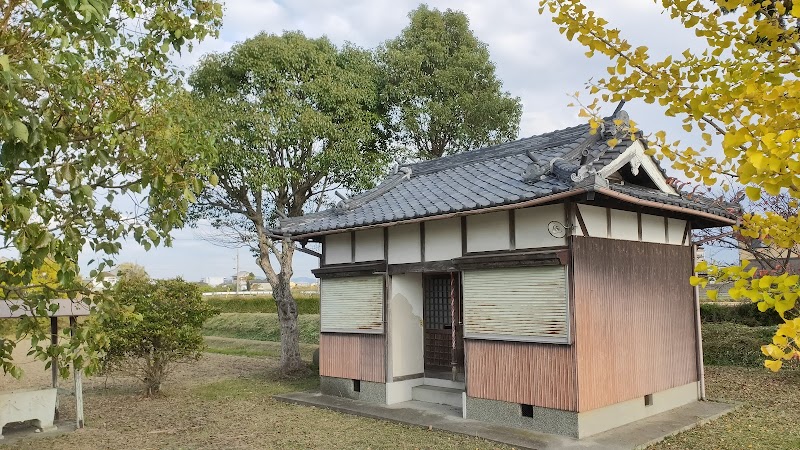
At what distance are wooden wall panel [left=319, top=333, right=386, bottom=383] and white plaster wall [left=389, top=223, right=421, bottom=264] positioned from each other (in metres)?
1.53

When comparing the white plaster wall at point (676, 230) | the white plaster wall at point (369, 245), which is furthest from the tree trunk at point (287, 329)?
the white plaster wall at point (676, 230)

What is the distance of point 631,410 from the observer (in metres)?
8.82

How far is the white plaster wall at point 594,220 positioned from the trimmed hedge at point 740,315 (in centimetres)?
957

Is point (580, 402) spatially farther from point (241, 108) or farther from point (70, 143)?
point (241, 108)

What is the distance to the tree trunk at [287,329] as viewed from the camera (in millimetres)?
14657

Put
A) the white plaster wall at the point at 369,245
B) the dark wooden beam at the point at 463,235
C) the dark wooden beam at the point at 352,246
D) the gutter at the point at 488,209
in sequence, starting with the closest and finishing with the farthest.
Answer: the gutter at the point at 488,209, the dark wooden beam at the point at 463,235, the white plaster wall at the point at 369,245, the dark wooden beam at the point at 352,246

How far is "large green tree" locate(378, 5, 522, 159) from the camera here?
17.1 metres

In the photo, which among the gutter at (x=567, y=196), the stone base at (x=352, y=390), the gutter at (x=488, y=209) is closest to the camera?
the gutter at (x=567, y=196)

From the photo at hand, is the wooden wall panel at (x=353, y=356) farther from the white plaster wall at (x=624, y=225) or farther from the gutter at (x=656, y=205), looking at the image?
the gutter at (x=656, y=205)

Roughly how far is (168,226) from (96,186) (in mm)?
602

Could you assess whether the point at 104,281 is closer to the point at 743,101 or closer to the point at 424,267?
the point at 743,101

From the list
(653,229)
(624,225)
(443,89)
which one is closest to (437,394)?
(624,225)

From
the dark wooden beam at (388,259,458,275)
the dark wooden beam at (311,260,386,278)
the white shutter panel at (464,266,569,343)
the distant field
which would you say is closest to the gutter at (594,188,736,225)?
the white shutter panel at (464,266,569,343)

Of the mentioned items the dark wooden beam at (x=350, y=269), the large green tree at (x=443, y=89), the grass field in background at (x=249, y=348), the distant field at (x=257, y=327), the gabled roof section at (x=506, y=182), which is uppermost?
the large green tree at (x=443, y=89)
